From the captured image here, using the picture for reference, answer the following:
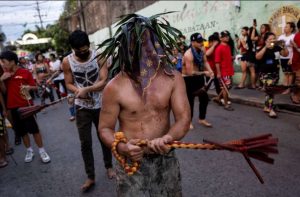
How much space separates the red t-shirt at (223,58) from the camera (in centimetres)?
755

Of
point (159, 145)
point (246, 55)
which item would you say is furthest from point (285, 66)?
point (159, 145)

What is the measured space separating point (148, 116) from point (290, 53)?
6820 millimetres

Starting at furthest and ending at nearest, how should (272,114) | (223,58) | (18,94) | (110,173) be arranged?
(223,58), (272,114), (18,94), (110,173)

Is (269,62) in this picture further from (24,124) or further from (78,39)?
(24,124)

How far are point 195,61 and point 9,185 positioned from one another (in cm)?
365

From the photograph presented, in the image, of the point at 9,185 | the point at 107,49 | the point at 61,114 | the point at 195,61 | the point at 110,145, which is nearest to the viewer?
the point at 110,145

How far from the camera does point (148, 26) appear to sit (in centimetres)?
233

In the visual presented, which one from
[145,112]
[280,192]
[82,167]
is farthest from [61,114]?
[145,112]

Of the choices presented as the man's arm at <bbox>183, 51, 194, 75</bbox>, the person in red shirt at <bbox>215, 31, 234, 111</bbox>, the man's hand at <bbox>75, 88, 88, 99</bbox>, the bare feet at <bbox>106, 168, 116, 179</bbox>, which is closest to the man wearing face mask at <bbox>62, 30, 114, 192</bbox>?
the man's hand at <bbox>75, 88, 88, 99</bbox>

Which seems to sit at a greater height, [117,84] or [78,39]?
[78,39]

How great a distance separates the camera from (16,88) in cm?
554

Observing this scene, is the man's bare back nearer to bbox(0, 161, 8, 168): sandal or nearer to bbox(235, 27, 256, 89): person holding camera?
bbox(0, 161, 8, 168): sandal

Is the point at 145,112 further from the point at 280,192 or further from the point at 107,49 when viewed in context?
the point at 280,192

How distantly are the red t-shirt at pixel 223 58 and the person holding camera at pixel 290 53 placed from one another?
1485mm
